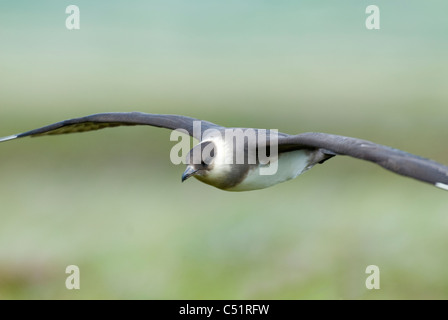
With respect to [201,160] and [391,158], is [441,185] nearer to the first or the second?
[391,158]

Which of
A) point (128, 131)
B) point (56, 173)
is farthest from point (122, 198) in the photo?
point (128, 131)

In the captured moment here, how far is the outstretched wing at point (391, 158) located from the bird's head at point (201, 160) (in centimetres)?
143

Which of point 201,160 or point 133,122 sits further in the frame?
point 133,122

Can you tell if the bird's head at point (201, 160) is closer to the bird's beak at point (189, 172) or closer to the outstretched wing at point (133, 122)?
the bird's beak at point (189, 172)

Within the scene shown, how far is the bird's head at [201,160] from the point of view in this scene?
11.3 m

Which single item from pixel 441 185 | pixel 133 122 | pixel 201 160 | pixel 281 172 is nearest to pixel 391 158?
pixel 441 185

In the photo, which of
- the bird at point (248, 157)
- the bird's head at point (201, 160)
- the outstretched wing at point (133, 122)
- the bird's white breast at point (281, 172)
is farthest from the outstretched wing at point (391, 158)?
the outstretched wing at point (133, 122)

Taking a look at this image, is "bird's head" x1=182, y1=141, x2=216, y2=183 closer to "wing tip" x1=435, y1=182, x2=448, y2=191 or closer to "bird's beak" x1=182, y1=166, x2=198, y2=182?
"bird's beak" x1=182, y1=166, x2=198, y2=182

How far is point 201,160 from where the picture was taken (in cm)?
1133

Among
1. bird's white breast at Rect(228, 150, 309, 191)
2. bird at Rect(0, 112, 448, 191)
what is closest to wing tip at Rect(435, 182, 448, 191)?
bird at Rect(0, 112, 448, 191)

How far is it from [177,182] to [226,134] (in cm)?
1956

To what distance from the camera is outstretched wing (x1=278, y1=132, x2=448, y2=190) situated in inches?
374

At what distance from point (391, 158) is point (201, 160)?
8.37 feet

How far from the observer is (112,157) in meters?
34.8
